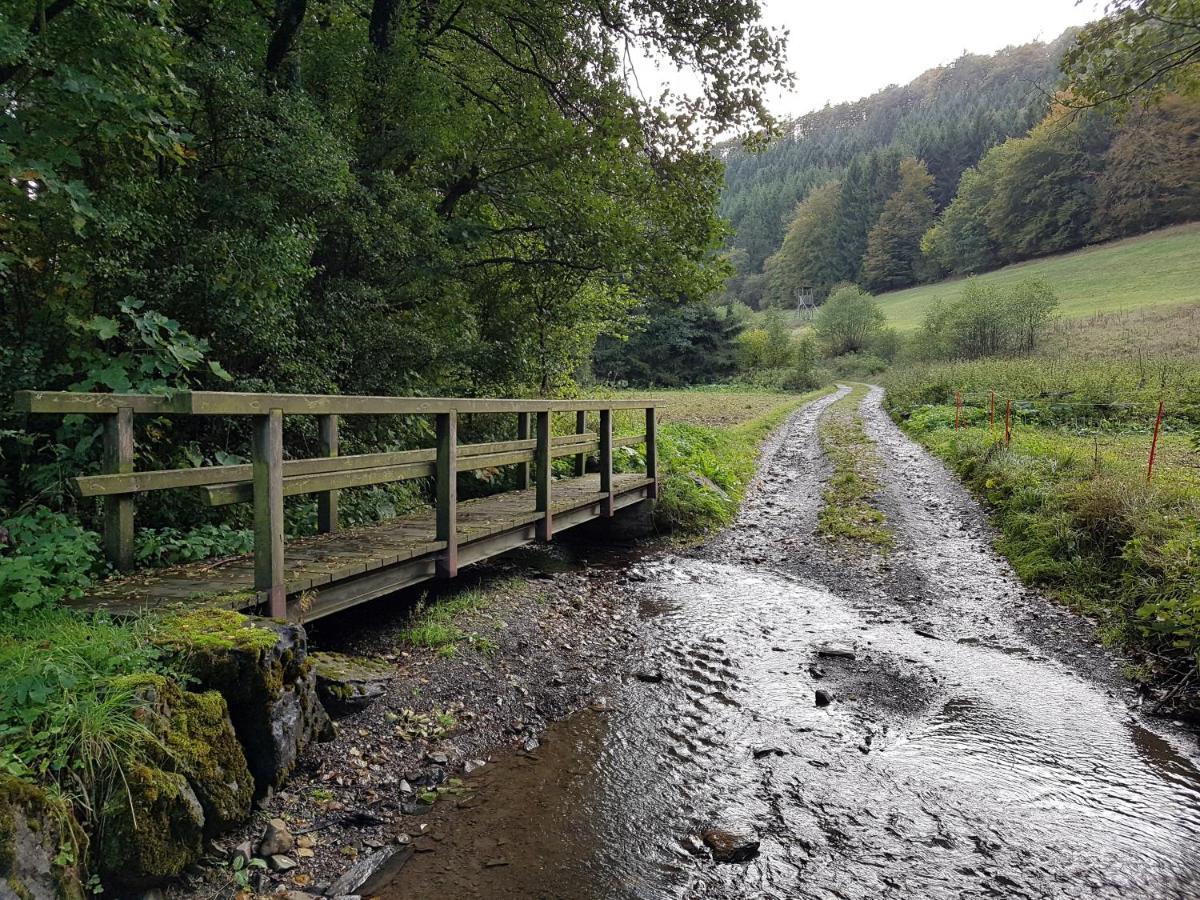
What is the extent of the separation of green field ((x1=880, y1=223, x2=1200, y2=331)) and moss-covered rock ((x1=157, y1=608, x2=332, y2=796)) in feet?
178

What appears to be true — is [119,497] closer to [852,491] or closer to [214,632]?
[214,632]

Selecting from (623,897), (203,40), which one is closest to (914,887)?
(623,897)

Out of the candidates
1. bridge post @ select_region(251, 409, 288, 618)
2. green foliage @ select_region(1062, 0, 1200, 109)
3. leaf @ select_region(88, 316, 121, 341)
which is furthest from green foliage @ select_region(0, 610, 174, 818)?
green foliage @ select_region(1062, 0, 1200, 109)

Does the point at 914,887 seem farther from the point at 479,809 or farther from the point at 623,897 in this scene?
the point at 479,809

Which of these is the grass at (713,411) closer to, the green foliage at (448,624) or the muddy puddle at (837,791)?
the green foliage at (448,624)

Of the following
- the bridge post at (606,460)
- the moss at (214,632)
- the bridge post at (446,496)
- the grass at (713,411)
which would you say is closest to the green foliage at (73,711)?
the moss at (214,632)

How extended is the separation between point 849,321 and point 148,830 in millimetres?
66094

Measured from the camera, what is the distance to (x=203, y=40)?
6691 millimetres

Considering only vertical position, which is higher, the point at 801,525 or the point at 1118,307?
the point at 1118,307

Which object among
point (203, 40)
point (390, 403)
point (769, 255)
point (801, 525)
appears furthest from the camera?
point (769, 255)

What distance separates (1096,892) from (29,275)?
27.1 ft

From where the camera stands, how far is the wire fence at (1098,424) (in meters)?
12.9

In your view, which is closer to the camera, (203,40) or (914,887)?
(914,887)

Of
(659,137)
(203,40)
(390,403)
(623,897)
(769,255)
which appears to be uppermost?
(769,255)
